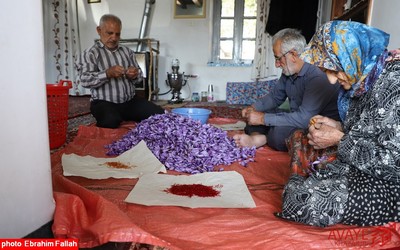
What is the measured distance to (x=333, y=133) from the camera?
3.47 ft

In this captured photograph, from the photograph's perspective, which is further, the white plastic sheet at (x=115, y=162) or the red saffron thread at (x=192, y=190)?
the white plastic sheet at (x=115, y=162)

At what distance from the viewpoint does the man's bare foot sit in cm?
183

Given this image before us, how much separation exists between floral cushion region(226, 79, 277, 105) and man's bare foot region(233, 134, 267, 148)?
104 inches

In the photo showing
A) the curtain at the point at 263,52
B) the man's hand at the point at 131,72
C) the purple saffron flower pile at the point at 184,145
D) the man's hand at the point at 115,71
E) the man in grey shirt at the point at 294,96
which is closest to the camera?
the purple saffron flower pile at the point at 184,145

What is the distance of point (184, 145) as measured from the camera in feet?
5.22

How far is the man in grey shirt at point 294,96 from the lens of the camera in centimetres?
163

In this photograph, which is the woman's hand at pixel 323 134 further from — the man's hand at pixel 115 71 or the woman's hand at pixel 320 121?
the man's hand at pixel 115 71

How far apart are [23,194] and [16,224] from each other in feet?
0.24

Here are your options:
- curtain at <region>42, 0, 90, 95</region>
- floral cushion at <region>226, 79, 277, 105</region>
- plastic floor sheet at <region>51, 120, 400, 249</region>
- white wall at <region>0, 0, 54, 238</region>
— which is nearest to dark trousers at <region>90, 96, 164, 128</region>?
plastic floor sheet at <region>51, 120, 400, 249</region>

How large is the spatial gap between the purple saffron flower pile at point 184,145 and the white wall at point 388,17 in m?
→ 1.10

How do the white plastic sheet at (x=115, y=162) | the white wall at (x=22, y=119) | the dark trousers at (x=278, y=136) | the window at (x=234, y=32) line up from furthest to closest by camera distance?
the window at (x=234, y=32)
the dark trousers at (x=278, y=136)
the white plastic sheet at (x=115, y=162)
the white wall at (x=22, y=119)

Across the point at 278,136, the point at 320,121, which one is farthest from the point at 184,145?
the point at 320,121

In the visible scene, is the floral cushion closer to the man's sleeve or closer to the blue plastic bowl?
the blue plastic bowl

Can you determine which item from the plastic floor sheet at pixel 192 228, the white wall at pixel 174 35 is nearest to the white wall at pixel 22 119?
the plastic floor sheet at pixel 192 228
